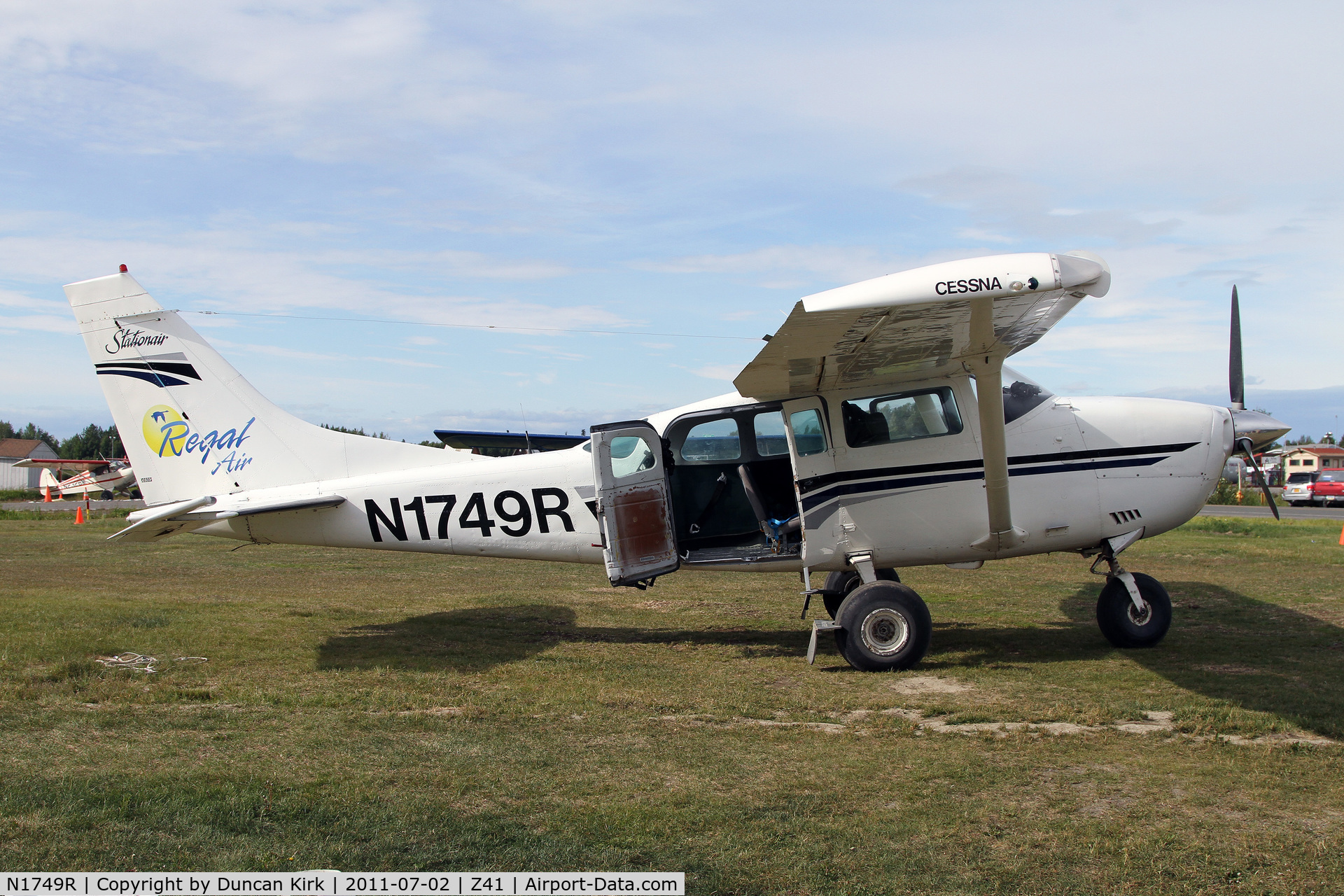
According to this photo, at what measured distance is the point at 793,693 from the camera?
683cm

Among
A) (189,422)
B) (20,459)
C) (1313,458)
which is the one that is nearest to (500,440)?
(189,422)

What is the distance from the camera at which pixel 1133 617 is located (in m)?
8.28

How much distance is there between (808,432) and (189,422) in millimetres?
6177

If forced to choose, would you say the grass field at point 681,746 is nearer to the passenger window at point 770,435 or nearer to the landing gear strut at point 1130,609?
the landing gear strut at point 1130,609

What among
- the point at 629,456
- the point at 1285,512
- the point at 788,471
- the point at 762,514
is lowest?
the point at 1285,512

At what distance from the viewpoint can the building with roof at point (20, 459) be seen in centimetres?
8431

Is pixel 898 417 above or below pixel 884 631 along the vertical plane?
above

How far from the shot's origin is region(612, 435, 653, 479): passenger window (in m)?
8.27

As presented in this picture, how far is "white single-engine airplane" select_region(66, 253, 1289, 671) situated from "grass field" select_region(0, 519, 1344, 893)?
3.11 ft

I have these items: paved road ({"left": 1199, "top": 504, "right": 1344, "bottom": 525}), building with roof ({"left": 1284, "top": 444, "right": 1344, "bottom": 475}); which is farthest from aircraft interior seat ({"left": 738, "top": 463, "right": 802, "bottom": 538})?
building with roof ({"left": 1284, "top": 444, "right": 1344, "bottom": 475})

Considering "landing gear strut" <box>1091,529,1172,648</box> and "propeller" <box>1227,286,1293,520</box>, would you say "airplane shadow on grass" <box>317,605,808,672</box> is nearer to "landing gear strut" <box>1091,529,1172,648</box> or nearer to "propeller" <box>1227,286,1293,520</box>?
"landing gear strut" <box>1091,529,1172,648</box>

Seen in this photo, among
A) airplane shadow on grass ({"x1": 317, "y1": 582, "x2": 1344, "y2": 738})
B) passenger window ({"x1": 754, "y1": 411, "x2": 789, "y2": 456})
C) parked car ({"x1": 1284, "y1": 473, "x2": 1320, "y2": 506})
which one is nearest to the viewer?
airplane shadow on grass ({"x1": 317, "y1": 582, "x2": 1344, "y2": 738})

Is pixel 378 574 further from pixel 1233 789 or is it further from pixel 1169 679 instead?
pixel 1233 789

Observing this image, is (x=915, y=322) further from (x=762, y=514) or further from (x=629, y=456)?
(x=629, y=456)
